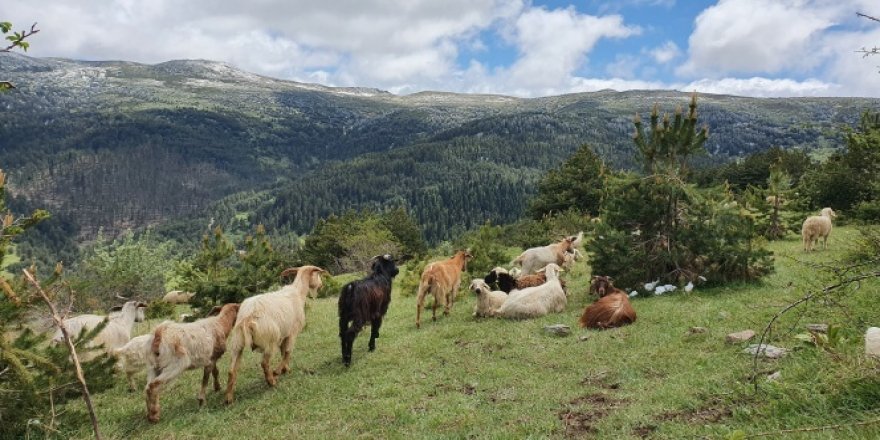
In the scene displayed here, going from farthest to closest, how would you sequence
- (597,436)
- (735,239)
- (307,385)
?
(735,239) → (307,385) → (597,436)

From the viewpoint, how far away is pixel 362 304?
12312mm

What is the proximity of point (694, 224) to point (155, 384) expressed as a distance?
15.4m

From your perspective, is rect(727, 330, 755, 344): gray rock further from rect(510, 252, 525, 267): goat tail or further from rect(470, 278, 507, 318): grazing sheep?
rect(510, 252, 525, 267): goat tail

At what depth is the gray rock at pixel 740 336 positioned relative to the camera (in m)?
9.18

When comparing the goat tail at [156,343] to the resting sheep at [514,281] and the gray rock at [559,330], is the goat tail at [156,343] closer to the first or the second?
the gray rock at [559,330]

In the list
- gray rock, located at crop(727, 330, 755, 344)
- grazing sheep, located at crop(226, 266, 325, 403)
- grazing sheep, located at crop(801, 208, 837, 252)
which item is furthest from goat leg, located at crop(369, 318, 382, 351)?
grazing sheep, located at crop(801, 208, 837, 252)

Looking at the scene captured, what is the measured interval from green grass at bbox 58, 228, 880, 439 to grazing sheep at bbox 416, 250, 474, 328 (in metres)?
1.67

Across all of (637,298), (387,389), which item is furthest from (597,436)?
(637,298)

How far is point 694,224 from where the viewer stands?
16.3 meters

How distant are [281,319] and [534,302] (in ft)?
25.2

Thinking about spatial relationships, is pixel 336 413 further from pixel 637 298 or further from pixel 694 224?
pixel 694 224

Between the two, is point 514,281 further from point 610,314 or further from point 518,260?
point 610,314

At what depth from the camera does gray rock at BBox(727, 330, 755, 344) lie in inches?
361

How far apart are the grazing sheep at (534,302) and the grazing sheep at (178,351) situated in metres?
8.10
